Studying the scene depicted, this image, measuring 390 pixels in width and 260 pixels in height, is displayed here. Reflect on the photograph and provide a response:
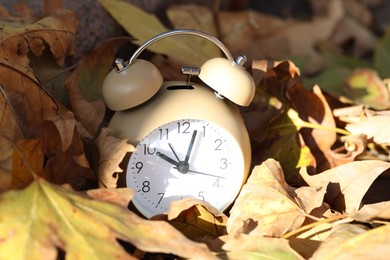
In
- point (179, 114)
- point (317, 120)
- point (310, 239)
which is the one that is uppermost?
point (179, 114)

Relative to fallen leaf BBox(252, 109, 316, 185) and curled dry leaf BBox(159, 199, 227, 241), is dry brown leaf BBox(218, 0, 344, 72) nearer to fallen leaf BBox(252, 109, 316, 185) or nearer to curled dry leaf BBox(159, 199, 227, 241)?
fallen leaf BBox(252, 109, 316, 185)

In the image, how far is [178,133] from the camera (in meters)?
1.37

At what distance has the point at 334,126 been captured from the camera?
1.65 meters

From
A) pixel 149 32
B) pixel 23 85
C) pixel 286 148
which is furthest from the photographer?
pixel 149 32

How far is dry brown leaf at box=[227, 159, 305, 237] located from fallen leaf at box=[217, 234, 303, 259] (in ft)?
0.13

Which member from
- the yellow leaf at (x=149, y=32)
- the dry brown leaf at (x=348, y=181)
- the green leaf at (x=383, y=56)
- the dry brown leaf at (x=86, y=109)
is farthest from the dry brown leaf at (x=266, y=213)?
the green leaf at (x=383, y=56)

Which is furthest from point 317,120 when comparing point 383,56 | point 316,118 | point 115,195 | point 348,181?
point 383,56

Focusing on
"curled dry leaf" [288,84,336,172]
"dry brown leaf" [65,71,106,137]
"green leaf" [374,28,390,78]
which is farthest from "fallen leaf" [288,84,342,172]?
"green leaf" [374,28,390,78]

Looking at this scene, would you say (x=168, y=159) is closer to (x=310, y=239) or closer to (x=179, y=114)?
(x=179, y=114)

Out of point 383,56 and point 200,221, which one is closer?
point 200,221

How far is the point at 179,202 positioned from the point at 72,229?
257 mm

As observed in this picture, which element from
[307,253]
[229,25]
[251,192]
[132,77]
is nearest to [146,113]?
[132,77]

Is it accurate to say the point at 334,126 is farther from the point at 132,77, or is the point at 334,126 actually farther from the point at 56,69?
the point at 56,69

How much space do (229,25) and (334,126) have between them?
2.58 feet
